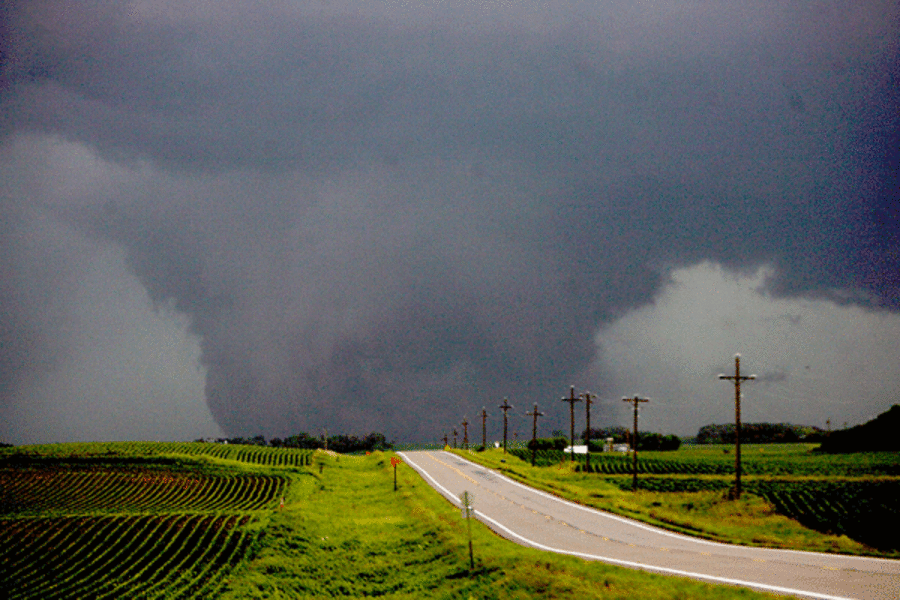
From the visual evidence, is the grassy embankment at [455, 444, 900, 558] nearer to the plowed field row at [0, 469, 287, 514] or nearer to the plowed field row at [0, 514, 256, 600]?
the plowed field row at [0, 514, 256, 600]

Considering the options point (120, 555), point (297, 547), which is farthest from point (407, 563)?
point (120, 555)

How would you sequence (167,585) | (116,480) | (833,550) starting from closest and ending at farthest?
(833,550) → (167,585) → (116,480)

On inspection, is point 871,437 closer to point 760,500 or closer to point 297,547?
point 760,500

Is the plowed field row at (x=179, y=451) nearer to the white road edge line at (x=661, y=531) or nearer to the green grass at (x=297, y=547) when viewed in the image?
the green grass at (x=297, y=547)

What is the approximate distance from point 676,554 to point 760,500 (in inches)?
1107

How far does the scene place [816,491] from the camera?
63562mm

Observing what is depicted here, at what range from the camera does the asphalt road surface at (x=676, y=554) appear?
1984cm

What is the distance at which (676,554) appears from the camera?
2691cm

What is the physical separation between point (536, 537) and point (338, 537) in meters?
16.3

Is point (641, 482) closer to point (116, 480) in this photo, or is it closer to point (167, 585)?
point (167, 585)

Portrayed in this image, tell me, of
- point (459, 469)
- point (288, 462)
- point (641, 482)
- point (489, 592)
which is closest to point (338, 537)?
point (489, 592)

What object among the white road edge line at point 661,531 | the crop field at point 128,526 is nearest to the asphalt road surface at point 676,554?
the white road edge line at point 661,531

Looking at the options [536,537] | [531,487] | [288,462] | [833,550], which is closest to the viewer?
[833,550]

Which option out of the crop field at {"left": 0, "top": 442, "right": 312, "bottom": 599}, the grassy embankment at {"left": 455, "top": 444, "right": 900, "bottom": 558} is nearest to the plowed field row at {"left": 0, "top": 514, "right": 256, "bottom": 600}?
the crop field at {"left": 0, "top": 442, "right": 312, "bottom": 599}
